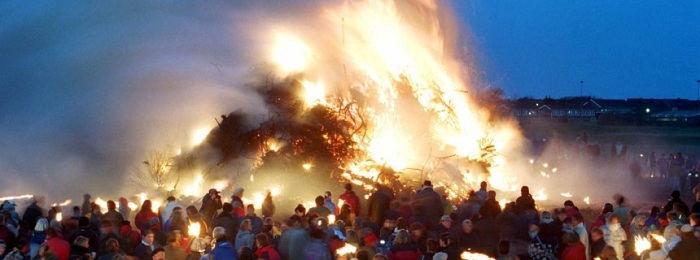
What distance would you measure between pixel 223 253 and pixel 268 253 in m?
0.51

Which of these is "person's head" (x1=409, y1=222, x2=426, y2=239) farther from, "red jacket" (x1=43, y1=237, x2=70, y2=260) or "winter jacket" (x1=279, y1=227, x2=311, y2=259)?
"red jacket" (x1=43, y1=237, x2=70, y2=260)

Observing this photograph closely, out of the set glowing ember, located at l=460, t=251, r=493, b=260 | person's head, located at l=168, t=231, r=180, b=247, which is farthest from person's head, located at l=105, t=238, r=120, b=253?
glowing ember, located at l=460, t=251, r=493, b=260

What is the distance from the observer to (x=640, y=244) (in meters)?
10.4

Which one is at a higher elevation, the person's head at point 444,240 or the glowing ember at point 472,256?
the person's head at point 444,240

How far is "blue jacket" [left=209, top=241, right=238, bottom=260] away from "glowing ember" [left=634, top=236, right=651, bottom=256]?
5.13 metres

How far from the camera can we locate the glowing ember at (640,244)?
10220mm

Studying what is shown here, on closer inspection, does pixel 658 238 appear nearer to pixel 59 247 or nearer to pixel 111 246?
pixel 111 246

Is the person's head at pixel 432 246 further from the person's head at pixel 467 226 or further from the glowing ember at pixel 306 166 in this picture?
the glowing ember at pixel 306 166

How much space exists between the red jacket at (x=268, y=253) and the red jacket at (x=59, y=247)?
7.29ft

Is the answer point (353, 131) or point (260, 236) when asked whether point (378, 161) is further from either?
point (260, 236)

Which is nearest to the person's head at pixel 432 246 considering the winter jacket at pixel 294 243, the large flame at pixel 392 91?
the winter jacket at pixel 294 243

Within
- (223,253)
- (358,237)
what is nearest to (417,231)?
(358,237)

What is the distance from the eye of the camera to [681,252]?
9.09 metres

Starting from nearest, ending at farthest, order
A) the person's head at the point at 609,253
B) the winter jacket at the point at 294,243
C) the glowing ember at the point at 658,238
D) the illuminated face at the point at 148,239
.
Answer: the person's head at the point at 609,253
the illuminated face at the point at 148,239
the winter jacket at the point at 294,243
the glowing ember at the point at 658,238
